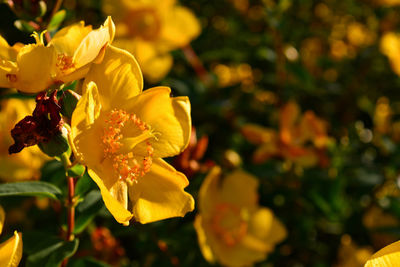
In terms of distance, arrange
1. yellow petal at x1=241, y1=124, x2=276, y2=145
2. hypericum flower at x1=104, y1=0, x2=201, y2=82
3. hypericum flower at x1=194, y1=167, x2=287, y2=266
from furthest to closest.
A: hypericum flower at x1=104, y1=0, x2=201, y2=82 < yellow petal at x1=241, y1=124, x2=276, y2=145 < hypericum flower at x1=194, y1=167, x2=287, y2=266

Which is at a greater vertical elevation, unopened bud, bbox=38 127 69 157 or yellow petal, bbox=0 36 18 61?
yellow petal, bbox=0 36 18 61

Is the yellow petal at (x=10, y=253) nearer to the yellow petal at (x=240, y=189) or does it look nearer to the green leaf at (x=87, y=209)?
the green leaf at (x=87, y=209)

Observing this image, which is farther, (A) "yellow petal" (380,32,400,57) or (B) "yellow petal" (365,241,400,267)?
(A) "yellow petal" (380,32,400,57)

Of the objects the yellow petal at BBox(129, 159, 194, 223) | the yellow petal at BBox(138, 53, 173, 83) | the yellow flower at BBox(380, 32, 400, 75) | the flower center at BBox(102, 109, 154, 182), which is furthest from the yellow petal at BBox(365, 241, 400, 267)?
the yellow flower at BBox(380, 32, 400, 75)

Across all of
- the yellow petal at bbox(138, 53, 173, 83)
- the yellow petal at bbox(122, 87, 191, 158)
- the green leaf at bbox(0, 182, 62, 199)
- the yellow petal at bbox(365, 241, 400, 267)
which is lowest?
the yellow petal at bbox(138, 53, 173, 83)

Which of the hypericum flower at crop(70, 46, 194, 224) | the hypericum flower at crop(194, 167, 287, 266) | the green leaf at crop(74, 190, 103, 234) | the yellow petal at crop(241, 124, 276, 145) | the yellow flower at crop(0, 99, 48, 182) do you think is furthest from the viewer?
the yellow petal at crop(241, 124, 276, 145)

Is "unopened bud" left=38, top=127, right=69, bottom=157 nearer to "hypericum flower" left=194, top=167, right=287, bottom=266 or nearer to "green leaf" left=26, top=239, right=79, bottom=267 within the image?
"green leaf" left=26, top=239, right=79, bottom=267
